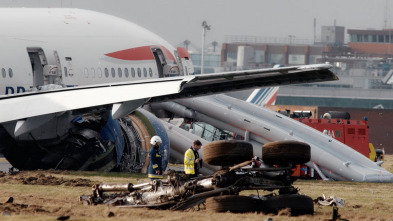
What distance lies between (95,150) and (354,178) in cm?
951

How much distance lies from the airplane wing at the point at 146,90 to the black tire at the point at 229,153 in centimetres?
268

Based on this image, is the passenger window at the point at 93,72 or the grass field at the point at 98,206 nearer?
the grass field at the point at 98,206

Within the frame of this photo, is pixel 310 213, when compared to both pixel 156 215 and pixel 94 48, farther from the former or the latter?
pixel 94 48

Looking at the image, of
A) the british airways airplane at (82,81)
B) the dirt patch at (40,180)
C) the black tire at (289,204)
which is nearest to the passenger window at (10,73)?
the british airways airplane at (82,81)

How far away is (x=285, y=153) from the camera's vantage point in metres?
21.6

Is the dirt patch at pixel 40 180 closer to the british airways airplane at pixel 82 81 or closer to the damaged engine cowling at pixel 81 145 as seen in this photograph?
the british airways airplane at pixel 82 81

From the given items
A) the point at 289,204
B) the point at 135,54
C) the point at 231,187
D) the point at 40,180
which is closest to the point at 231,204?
the point at 231,187

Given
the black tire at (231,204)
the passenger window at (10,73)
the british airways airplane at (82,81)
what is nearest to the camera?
the black tire at (231,204)

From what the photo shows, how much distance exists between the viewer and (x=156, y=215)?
19922mm

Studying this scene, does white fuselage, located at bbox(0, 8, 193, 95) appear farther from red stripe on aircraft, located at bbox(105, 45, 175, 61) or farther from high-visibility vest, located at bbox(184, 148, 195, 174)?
high-visibility vest, located at bbox(184, 148, 195, 174)

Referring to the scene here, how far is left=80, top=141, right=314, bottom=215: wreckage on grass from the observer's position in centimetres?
2073

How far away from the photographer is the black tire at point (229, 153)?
21.5 m

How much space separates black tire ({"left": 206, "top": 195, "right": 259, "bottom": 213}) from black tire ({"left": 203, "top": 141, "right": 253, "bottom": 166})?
1.28 meters

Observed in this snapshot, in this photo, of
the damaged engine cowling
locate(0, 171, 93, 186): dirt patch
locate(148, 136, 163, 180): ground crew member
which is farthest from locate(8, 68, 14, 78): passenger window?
locate(148, 136, 163, 180): ground crew member
